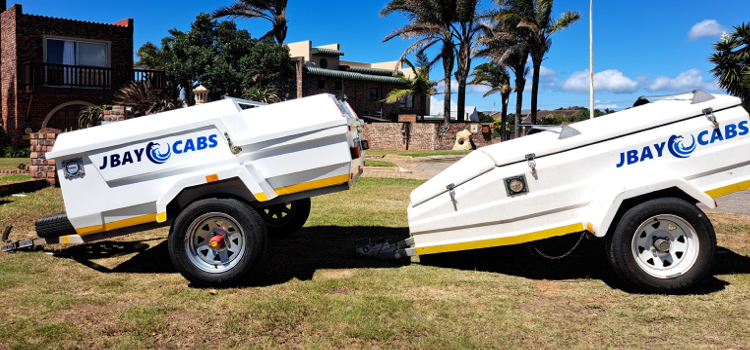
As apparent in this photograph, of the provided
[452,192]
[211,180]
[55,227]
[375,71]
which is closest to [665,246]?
[452,192]

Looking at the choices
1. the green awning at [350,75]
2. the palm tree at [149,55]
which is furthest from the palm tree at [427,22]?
the palm tree at [149,55]

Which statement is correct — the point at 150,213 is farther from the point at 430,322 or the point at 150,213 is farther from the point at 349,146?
the point at 430,322

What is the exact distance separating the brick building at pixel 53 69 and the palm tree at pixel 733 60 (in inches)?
1203

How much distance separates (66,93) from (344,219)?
21.6 m

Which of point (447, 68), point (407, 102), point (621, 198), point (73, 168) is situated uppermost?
point (447, 68)

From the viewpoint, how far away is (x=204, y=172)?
4.77 meters

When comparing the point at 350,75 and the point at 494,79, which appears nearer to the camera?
the point at 350,75

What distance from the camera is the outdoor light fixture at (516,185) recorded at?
4.60m

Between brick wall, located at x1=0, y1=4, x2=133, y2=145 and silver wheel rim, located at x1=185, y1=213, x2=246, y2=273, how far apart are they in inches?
927

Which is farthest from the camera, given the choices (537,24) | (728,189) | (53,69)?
(537,24)

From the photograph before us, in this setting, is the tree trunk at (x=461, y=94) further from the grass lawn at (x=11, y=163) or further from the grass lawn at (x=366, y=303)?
the grass lawn at (x=366, y=303)

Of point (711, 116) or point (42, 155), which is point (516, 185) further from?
point (42, 155)

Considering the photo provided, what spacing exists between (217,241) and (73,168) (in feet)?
4.69

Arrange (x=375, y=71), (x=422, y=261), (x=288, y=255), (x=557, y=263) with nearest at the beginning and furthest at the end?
(x=557, y=263) < (x=422, y=261) < (x=288, y=255) < (x=375, y=71)
